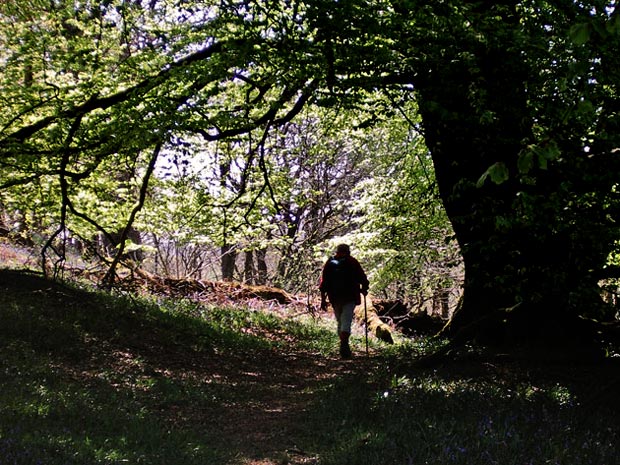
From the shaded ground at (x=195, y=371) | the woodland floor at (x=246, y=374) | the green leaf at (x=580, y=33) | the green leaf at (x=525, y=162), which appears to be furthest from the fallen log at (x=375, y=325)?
the green leaf at (x=580, y=33)

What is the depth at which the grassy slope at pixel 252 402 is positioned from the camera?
550 centimetres

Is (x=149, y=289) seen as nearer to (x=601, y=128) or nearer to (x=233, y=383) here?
(x=233, y=383)

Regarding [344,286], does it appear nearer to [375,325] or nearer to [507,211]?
[507,211]

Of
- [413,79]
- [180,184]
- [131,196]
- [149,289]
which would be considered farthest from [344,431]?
[149,289]

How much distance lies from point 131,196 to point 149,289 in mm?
3885

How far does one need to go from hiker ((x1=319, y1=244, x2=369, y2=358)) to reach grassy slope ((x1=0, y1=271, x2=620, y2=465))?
2.77 feet

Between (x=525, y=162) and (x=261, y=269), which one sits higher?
(x=261, y=269)

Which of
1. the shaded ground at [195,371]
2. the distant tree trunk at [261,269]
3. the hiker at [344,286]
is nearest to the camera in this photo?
the shaded ground at [195,371]

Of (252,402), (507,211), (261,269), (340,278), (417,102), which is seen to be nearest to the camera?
(507,211)

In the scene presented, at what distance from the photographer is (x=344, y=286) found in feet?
44.0

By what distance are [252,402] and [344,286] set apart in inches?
190

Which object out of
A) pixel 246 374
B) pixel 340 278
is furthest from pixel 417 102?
pixel 246 374

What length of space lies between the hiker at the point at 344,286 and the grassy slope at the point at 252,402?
0.85 m

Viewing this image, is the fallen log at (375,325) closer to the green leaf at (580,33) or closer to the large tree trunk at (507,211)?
the large tree trunk at (507,211)
